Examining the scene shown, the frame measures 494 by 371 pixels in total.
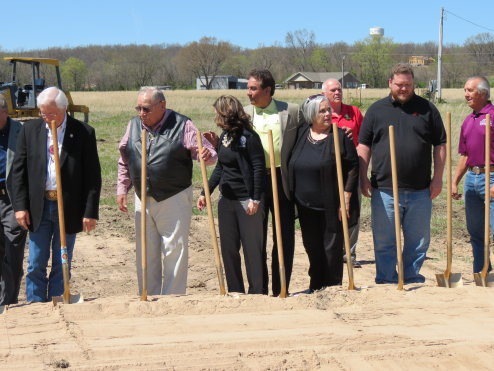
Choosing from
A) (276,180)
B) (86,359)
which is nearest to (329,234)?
(276,180)

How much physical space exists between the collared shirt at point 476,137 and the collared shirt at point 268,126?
1.84m

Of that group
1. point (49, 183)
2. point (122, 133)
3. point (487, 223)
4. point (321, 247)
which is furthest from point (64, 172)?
point (122, 133)

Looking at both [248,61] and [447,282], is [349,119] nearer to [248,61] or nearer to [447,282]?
[447,282]

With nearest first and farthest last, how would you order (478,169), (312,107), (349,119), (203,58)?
(312,107) < (478,169) < (349,119) < (203,58)

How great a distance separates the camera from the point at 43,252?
18.4 ft

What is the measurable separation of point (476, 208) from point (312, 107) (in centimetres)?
193

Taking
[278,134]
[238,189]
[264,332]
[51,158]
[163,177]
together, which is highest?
[278,134]

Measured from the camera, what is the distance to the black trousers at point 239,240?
5.89 meters

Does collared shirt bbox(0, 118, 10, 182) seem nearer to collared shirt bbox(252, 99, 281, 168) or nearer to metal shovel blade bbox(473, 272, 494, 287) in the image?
collared shirt bbox(252, 99, 281, 168)

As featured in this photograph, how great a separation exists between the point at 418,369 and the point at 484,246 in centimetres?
240

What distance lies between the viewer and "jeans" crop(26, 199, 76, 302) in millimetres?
5578

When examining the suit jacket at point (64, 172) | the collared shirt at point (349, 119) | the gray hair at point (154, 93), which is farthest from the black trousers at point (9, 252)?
the collared shirt at point (349, 119)

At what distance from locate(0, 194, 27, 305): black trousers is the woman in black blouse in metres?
2.22

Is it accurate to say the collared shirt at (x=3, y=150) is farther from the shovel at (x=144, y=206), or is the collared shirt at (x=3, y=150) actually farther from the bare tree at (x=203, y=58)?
the bare tree at (x=203, y=58)
